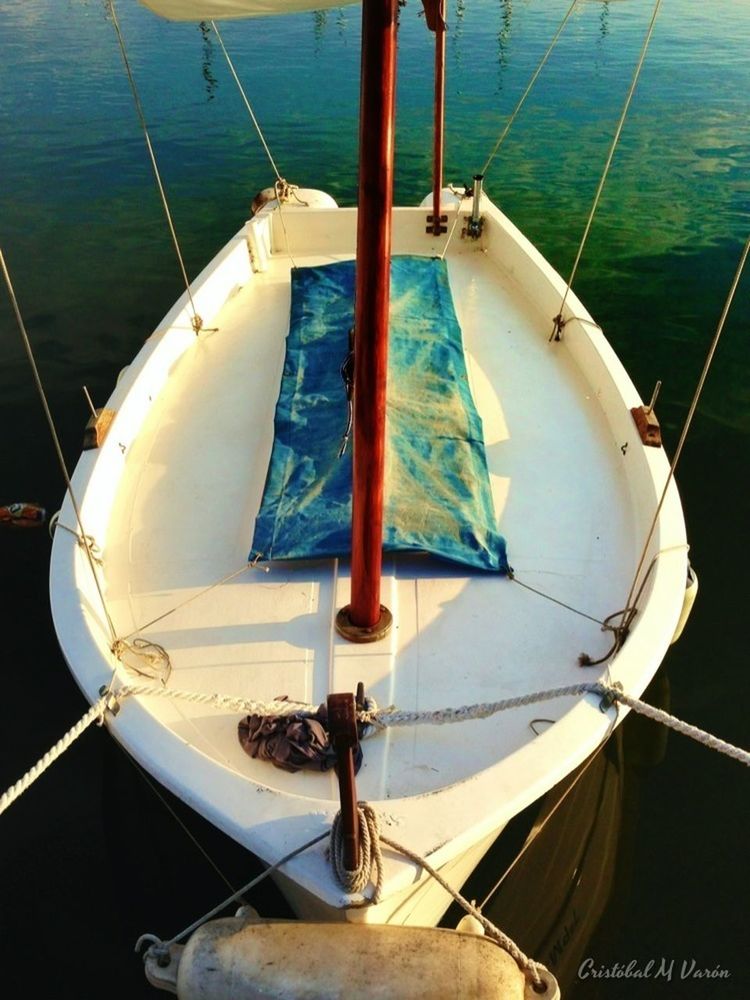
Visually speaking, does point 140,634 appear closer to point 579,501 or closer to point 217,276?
point 579,501

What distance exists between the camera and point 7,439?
7410 millimetres

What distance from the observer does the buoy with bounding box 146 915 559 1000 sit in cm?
226

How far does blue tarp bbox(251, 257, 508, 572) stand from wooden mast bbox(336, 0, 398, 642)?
0.67m

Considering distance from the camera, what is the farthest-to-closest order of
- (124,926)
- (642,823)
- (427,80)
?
(427,80) → (642,823) → (124,926)

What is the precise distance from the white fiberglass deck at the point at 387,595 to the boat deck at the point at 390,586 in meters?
0.01

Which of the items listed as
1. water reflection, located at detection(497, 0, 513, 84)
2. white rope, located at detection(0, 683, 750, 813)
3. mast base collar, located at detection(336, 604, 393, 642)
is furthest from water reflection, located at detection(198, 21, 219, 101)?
white rope, located at detection(0, 683, 750, 813)

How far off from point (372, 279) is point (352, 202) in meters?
11.2

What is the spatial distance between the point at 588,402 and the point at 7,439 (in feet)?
18.4

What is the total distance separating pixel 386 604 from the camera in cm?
387

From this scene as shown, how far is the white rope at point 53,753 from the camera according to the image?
8.29ft

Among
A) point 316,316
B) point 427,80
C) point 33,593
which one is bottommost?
point 33,593

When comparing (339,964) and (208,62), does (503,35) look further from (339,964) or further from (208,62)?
(339,964)

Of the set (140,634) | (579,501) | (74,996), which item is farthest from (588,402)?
(74,996)

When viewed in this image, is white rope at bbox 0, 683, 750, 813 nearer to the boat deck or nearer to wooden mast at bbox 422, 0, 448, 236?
the boat deck
